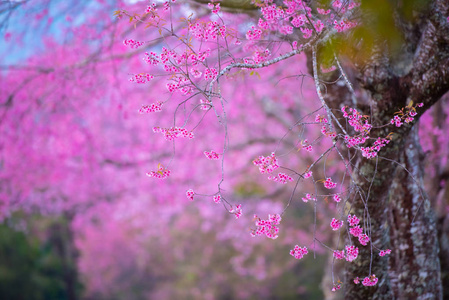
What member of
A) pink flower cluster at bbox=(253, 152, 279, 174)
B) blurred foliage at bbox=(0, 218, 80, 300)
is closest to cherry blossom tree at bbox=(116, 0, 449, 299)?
pink flower cluster at bbox=(253, 152, 279, 174)

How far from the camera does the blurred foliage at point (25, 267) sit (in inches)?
443

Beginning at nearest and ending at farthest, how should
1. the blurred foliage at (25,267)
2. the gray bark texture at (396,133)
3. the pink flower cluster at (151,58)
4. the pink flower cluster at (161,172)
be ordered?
1. the pink flower cluster at (161,172)
2. the pink flower cluster at (151,58)
3. the gray bark texture at (396,133)
4. the blurred foliage at (25,267)

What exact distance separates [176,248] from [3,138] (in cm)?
665

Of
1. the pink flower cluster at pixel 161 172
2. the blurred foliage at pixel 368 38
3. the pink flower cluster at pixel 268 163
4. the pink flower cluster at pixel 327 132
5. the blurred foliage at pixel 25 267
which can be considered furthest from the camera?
the blurred foliage at pixel 25 267

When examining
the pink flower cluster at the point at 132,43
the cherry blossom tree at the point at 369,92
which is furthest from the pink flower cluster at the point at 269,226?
the pink flower cluster at the point at 132,43

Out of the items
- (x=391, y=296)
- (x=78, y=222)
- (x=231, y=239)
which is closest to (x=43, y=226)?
(x=78, y=222)

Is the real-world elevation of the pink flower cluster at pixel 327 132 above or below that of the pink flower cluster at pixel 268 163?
above

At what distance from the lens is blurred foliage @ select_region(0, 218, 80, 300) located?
11.3 m

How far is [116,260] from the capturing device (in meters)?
13.3

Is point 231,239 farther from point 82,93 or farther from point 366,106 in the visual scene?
point 366,106

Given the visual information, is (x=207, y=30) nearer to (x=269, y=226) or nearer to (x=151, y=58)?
(x=151, y=58)

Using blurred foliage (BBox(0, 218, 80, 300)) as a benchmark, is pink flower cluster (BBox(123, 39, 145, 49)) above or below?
below

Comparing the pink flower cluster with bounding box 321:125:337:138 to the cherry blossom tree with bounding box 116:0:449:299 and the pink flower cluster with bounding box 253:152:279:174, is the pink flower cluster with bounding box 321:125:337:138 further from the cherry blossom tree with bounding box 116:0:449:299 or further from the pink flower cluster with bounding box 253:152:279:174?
the pink flower cluster with bounding box 253:152:279:174

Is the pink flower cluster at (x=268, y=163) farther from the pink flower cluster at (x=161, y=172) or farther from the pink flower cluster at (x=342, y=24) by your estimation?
the pink flower cluster at (x=342, y=24)
